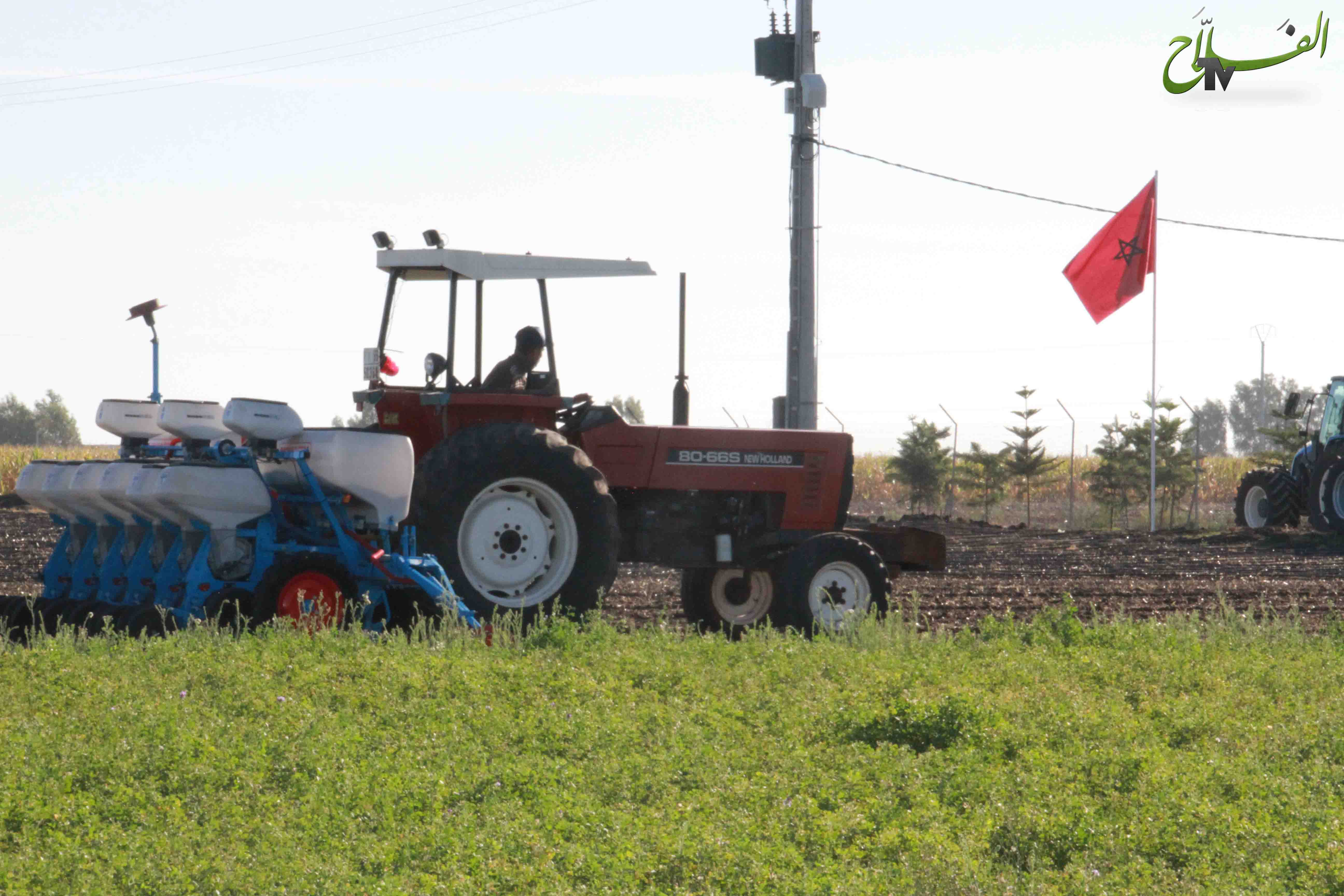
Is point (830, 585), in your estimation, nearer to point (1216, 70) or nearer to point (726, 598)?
point (726, 598)

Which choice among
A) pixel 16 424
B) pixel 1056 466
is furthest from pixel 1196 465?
pixel 16 424

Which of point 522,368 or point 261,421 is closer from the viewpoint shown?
point 261,421

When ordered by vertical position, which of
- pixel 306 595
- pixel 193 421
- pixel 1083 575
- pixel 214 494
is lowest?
pixel 1083 575

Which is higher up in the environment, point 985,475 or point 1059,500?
point 985,475

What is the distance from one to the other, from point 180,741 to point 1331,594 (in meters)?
12.6

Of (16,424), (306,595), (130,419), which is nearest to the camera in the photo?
(306,595)

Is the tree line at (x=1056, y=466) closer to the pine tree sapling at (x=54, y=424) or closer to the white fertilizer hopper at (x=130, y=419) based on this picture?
the white fertilizer hopper at (x=130, y=419)

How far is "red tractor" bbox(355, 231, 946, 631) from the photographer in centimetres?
945

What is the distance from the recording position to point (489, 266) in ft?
32.3

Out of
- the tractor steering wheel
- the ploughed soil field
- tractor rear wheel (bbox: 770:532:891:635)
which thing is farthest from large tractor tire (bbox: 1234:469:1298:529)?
the tractor steering wheel

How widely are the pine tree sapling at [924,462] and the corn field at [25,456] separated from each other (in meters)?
15.1

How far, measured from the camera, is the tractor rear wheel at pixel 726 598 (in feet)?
37.5

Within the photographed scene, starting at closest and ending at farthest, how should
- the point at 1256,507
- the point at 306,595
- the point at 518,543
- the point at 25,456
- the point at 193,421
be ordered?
the point at 306,595 → the point at 518,543 → the point at 193,421 → the point at 1256,507 → the point at 25,456

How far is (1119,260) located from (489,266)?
16.7 meters
